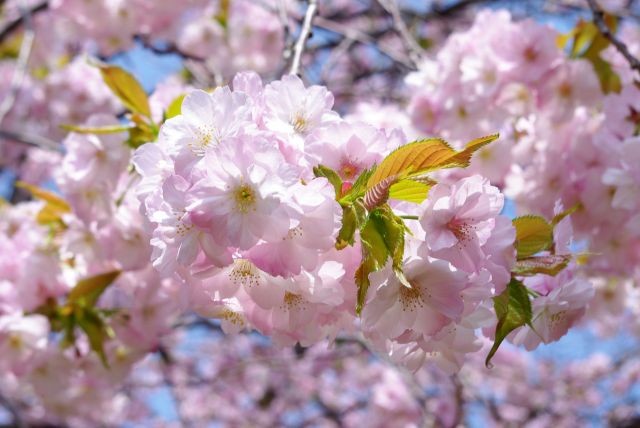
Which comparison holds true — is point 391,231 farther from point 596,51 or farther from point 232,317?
point 596,51

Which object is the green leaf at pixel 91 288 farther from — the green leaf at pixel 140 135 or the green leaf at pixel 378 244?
the green leaf at pixel 378 244

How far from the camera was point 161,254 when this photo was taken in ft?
2.75

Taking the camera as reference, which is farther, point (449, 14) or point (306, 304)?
point (449, 14)

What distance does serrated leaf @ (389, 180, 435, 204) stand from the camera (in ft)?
2.81

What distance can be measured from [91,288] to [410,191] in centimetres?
97

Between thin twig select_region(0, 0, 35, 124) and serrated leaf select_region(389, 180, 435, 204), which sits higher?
serrated leaf select_region(389, 180, 435, 204)

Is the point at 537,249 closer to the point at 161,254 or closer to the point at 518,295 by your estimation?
the point at 518,295

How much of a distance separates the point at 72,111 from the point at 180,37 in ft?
2.46

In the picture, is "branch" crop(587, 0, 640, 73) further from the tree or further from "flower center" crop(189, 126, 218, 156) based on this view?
"flower center" crop(189, 126, 218, 156)

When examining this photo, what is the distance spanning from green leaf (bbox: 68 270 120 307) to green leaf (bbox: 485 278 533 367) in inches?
38.1

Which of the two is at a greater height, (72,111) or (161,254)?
(161,254)

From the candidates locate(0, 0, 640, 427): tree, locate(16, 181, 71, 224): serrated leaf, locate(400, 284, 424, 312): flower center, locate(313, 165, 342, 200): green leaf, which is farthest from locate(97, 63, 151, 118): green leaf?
locate(400, 284, 424, 312): flower center

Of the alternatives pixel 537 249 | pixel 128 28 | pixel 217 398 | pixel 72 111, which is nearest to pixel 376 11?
pixel 128 28

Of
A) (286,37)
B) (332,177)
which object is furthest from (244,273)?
(286,37)
